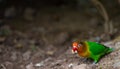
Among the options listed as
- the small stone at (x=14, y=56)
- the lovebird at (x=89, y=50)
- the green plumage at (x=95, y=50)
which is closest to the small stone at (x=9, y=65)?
the small stone at (x=14, y=56)

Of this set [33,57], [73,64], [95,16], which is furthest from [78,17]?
[73,64]

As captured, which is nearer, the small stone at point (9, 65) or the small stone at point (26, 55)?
the small stone at point (9, 65)

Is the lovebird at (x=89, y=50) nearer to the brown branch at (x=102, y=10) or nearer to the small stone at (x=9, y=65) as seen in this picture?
the small stone at (x=9, y=65)

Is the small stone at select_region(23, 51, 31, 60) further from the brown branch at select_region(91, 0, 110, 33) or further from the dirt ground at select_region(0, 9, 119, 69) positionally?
the brown branch at select_region(91, 0, 110, 33)

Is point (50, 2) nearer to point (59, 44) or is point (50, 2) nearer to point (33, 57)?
point (59, 44)

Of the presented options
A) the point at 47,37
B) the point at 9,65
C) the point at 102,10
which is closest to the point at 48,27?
the point at 47,37

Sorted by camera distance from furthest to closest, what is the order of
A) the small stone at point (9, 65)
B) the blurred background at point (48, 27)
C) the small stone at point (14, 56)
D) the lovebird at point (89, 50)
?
→ the blurred background at point (48, 27), the small stone at point (14, 56), the small stone at point (9, 65), the lovebird at point (89, 50)
